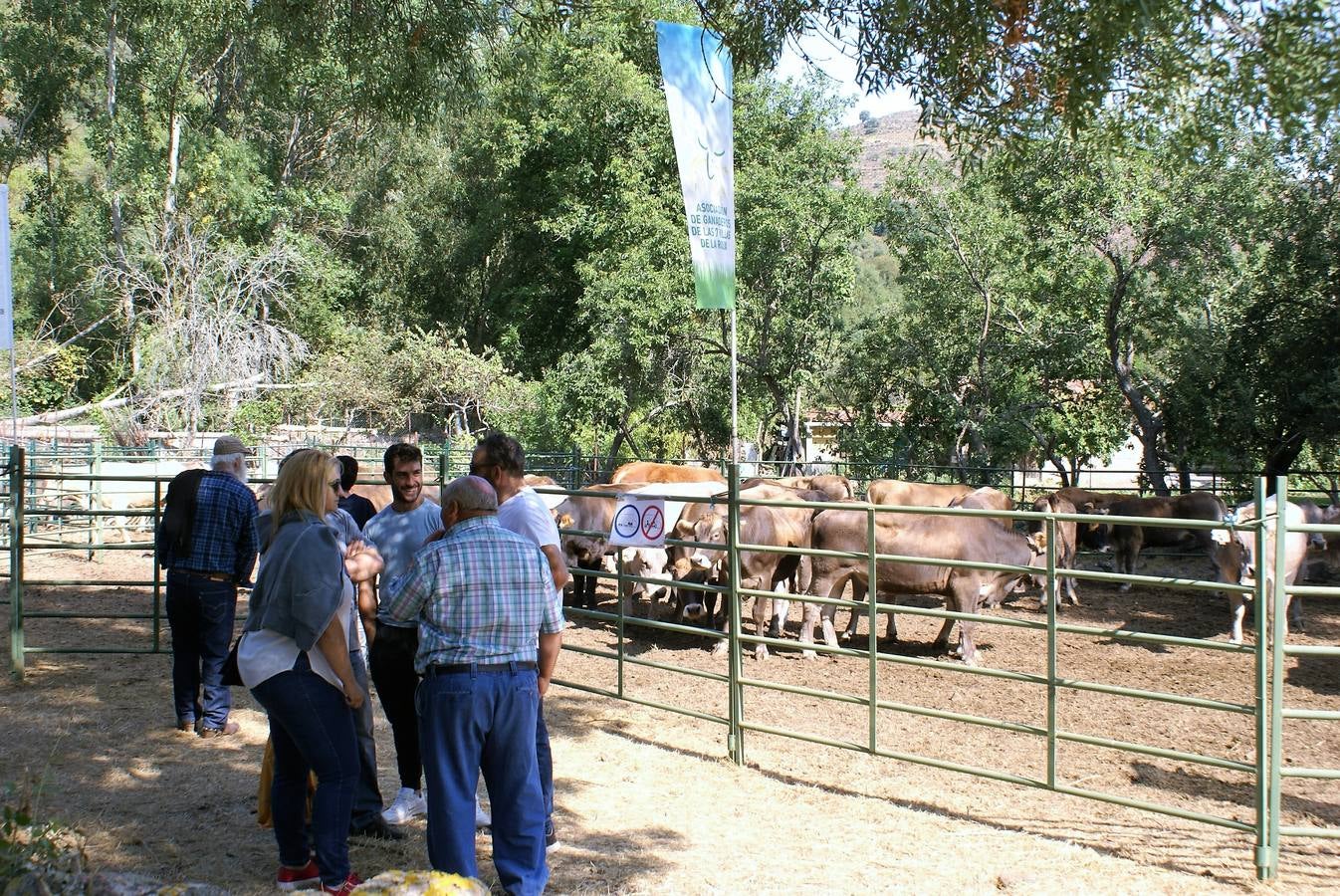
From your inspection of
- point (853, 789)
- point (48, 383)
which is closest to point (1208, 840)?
point (853, 789)

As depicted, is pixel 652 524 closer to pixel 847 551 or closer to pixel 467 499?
pixel 847 551

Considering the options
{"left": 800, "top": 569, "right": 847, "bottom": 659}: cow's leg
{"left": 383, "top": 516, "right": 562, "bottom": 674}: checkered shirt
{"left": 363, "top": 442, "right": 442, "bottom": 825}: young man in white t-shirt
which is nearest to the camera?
{"left": 383, "top": 516, "right": 562, "bottom": 674}: checkered shirt

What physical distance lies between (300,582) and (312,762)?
69 centimetres

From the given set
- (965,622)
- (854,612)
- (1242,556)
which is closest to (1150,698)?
(965,622)

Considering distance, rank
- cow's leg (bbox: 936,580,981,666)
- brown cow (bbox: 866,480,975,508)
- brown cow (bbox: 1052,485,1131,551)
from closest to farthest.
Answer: cow's leg (bbox: 936,580,981,666) → brown cow (bbox: 866,480,975,508) → brown cow (bbox: 1052,485,1131,551)

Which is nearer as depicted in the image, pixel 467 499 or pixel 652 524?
pixel 467 499

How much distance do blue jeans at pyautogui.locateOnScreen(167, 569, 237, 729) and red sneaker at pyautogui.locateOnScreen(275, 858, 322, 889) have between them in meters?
2.44

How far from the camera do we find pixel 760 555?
10531 millimetres

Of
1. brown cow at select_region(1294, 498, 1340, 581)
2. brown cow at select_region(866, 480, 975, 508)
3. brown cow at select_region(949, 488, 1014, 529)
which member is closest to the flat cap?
brown cow at select_region(949, 488, 1014, 529)

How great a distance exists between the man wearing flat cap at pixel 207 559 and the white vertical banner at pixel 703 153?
692 cm

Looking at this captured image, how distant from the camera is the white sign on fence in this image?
7.09m

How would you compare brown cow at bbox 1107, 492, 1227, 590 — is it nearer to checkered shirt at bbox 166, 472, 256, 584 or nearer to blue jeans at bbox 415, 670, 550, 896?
checkered shirt at bbox 166, 472, 256, 584

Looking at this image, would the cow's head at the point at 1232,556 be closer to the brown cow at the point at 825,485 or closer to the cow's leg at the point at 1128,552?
the cow's leg at the point at 1128,552

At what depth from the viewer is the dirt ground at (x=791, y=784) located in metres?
4.91
